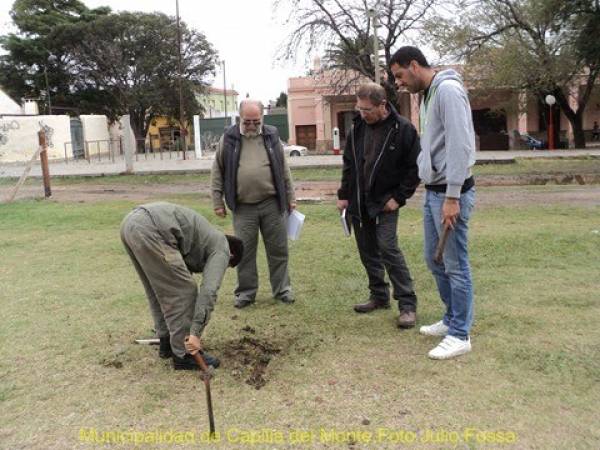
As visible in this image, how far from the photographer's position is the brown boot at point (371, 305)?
5.06 metres

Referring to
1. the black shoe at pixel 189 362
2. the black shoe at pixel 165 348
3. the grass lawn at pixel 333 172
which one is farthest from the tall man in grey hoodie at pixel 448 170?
the grass lawn at pixel 333 172

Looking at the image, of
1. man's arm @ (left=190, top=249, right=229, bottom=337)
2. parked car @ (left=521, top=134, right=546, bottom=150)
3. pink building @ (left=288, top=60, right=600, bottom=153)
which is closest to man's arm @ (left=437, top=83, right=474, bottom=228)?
man's arm @ (left=190, top=249, right=229, bottom=337)

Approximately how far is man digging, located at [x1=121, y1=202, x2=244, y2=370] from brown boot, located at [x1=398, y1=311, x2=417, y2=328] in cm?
145

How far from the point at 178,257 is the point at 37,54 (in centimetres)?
5085

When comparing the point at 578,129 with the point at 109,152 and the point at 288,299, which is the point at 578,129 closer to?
Answer: the point at 109,152

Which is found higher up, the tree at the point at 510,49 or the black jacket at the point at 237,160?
the tree at the point at 510,49

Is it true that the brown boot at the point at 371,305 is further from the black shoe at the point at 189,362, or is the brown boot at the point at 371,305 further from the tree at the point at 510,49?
the tree at the point at 510,49

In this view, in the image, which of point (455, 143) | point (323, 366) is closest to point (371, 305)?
point (323, 366)

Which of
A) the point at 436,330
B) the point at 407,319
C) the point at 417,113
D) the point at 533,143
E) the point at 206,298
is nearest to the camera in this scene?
the point at 206,298

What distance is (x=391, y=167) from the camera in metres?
4.70

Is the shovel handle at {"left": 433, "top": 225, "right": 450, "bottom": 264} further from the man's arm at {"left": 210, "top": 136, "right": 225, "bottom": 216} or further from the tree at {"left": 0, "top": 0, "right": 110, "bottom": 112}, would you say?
the tree at {"left": 0, "top": 0, "right": 110, "bottom": 112}

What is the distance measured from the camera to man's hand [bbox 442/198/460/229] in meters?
3.77

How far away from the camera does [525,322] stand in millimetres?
4617

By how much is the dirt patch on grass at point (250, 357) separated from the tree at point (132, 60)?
45.9m
